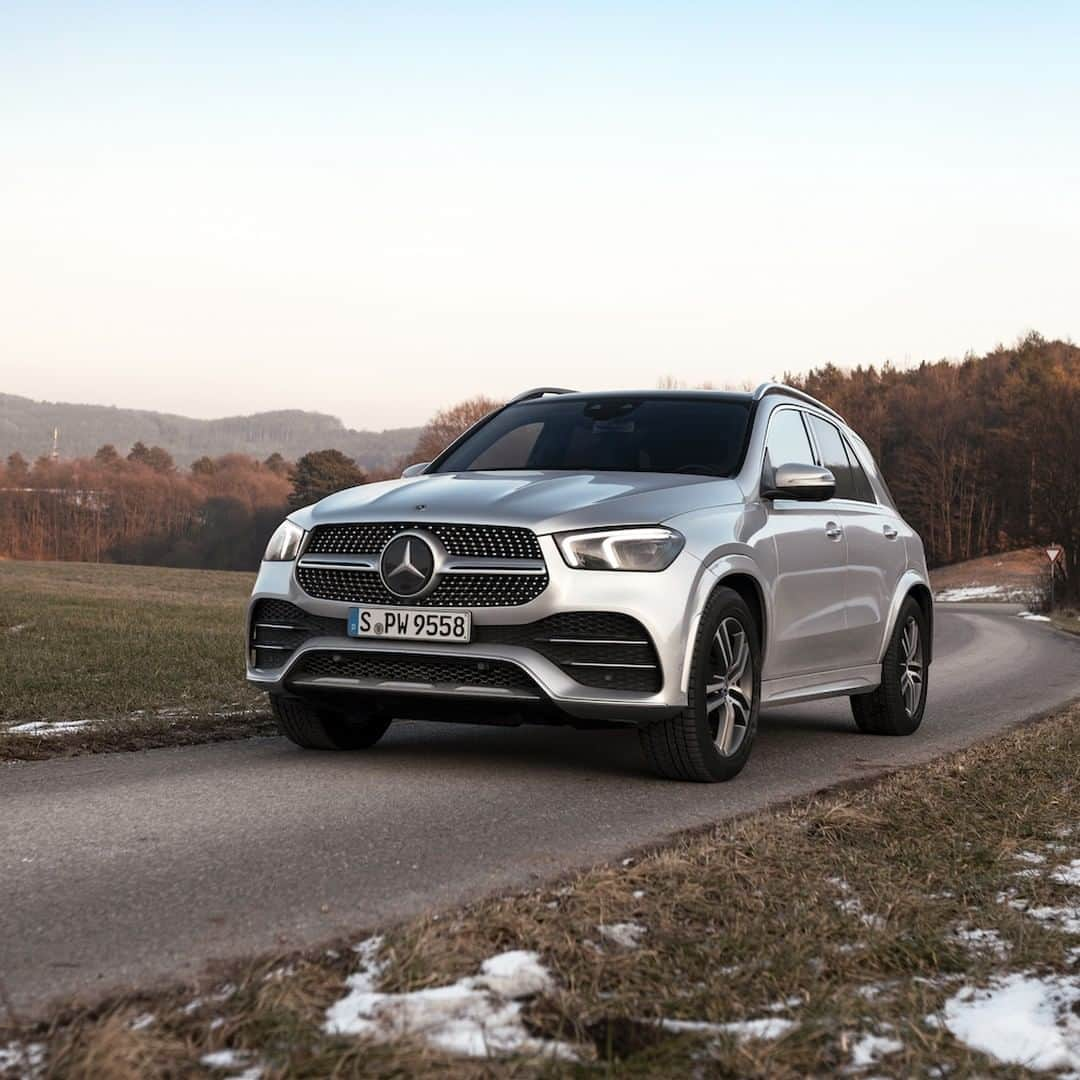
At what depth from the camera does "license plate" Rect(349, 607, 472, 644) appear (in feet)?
19.7

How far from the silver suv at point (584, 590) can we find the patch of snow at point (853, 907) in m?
1.84

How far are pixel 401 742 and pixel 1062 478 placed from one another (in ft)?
172

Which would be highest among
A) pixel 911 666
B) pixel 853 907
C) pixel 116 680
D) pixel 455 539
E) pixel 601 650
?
pixel 455 539

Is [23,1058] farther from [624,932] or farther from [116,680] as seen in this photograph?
[116,680]

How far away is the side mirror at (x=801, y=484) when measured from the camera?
23.1ft

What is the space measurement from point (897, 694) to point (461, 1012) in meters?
6.42

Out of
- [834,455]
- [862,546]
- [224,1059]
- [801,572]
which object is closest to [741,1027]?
[224,1059]

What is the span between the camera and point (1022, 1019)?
298 centimetres

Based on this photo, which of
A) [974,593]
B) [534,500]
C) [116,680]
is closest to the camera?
[534,500]

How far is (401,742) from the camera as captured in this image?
784cm

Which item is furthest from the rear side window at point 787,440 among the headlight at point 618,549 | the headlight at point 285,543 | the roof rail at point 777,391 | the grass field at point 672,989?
the grass field at point 672,989

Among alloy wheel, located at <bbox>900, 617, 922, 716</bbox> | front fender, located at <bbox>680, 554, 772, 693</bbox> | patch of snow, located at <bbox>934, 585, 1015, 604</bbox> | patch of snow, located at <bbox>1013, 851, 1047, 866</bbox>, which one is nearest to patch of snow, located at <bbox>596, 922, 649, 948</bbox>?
patch of snow, located at <bbox>1013, 851, 1047, 866</bbox>

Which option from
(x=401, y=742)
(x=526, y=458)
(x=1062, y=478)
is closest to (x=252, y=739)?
(x=401, y=742)

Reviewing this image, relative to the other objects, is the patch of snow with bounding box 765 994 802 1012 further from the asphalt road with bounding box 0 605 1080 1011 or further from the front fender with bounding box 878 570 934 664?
the front fender with bounding box 878 570 934 664
